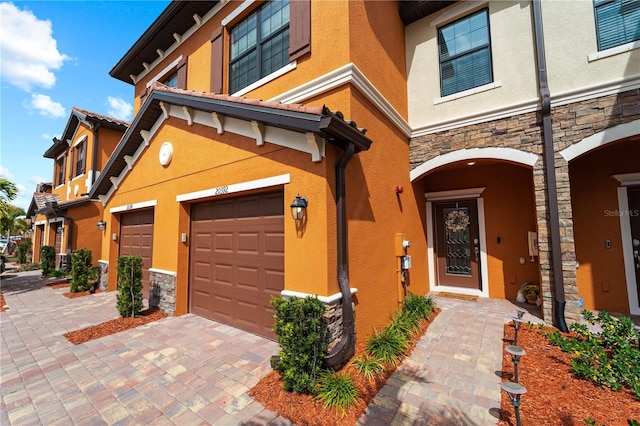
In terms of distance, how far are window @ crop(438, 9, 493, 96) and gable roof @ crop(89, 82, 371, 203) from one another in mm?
4334

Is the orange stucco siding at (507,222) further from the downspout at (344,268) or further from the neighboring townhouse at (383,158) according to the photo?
the downspout at (344,268)

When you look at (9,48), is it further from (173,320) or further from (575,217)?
(575,217)

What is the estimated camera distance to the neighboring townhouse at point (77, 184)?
12.1 meters

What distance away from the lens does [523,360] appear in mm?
4000

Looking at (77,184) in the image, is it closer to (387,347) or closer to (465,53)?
(387,347)

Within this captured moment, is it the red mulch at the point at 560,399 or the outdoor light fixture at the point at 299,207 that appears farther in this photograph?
the outdoor light fixture at the point at 299,207

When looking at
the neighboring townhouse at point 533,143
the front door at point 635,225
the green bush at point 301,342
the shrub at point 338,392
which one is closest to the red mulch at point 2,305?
the green bush at point 301,342

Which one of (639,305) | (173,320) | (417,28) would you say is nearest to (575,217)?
(639,305)

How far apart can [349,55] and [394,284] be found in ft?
14.8

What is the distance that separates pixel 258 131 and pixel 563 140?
607cm

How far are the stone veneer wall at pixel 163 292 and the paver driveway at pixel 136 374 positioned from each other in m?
0.38

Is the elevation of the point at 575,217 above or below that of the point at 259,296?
above

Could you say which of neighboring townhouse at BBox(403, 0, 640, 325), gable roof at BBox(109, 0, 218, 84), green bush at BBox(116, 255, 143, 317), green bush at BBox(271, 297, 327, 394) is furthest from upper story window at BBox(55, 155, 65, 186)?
neighboring townhouse at BBox(403, 0, 640, 325)

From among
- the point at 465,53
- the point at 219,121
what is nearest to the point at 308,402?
the point at 219,121
